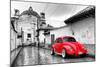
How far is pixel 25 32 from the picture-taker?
2787 millimetres

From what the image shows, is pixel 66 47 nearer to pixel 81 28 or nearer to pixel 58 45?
pixel 58 45

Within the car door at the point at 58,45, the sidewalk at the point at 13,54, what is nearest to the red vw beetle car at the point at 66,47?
the car door at the point at 58,45

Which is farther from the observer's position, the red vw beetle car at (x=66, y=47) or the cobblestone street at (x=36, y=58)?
the red vw beetle car at (x=66, y=47)

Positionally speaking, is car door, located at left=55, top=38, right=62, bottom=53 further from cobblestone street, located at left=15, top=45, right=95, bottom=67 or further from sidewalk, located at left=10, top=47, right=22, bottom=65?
sidewalk, located at left=10, top=47, right=22, bottom=65

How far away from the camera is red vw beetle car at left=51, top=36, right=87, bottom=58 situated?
2991 mm

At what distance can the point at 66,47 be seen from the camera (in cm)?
301

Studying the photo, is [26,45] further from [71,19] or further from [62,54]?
[71,19]

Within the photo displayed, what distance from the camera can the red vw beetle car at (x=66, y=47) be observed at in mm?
2991

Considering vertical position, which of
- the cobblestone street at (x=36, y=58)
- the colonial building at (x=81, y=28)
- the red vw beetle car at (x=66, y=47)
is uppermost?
the colonial building at (x=81, y=28)

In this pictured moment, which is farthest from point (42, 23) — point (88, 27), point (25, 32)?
point (88, 27)

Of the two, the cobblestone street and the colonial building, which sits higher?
the colonial building

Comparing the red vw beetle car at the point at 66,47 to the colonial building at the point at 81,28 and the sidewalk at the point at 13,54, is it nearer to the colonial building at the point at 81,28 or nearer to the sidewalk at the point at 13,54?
the colonial building at the point at 81,28

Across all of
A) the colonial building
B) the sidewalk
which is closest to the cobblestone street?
the sidewalk
